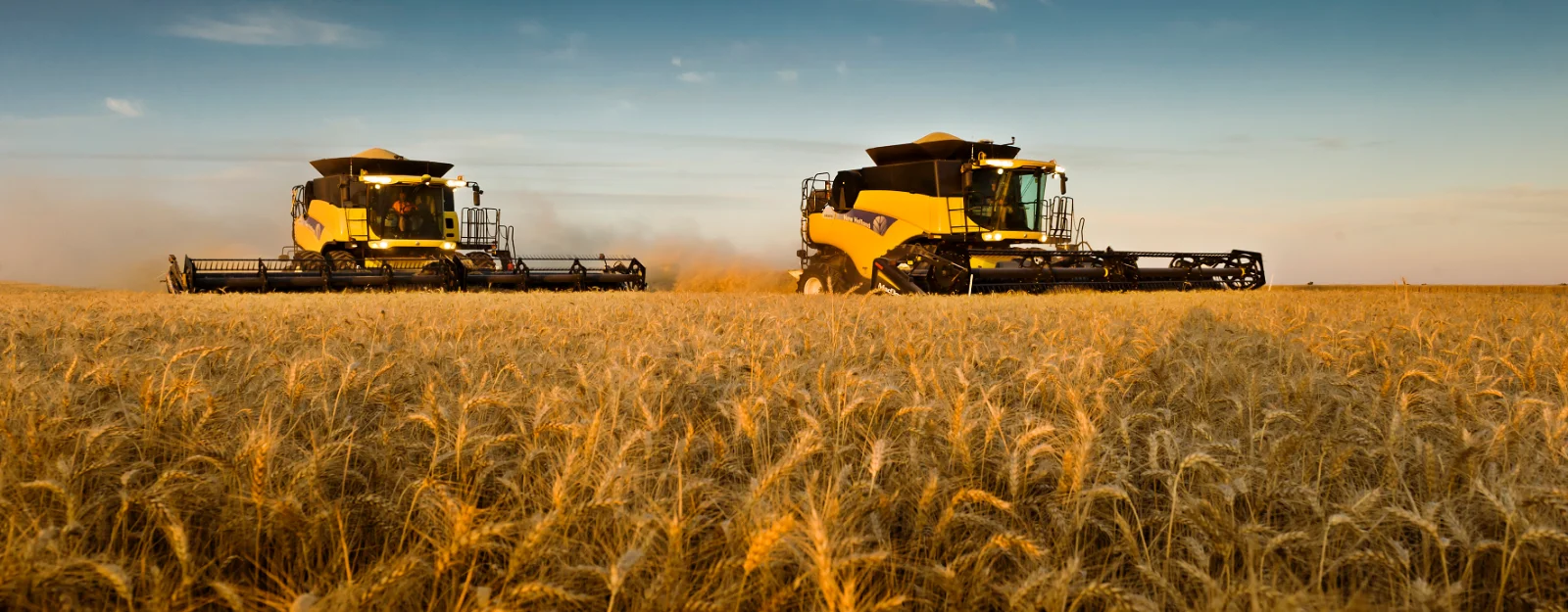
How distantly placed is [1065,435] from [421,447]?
1.80 metres

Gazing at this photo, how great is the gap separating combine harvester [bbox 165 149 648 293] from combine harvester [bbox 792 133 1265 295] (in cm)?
550

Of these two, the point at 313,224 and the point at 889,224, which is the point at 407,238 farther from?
the point at 889,224

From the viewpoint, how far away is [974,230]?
51.4 ft

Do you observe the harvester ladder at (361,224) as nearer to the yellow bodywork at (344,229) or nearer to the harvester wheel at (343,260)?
the yellow bodywork at (344,229)

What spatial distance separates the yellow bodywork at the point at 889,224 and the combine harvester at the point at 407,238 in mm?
4555

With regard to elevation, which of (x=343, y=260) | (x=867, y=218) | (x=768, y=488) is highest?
(x=867, y=218)

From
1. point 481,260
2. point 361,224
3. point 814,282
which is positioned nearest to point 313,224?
point 361,224

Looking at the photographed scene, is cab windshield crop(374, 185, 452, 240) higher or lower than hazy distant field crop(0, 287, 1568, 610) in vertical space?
higher

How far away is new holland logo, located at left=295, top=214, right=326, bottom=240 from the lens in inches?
824

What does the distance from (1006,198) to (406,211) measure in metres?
13.1

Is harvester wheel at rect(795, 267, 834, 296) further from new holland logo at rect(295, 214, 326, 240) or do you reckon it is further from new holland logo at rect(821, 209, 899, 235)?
new holland logo at rect(295, 214, 326, 240)

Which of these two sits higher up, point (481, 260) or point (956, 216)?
point (956, 216)

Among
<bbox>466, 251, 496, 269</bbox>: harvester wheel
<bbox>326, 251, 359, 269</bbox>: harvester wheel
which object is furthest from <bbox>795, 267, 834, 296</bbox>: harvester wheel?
<bbox>326, 251, 359, 269</bbox>: harvester wheel

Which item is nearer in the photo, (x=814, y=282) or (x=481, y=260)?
(x=814, y=282)
